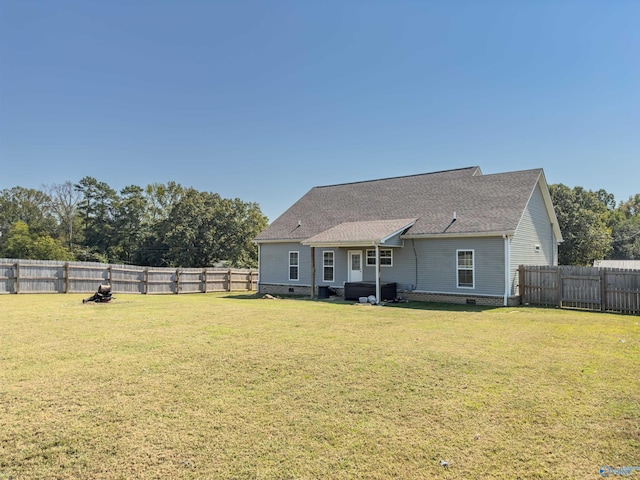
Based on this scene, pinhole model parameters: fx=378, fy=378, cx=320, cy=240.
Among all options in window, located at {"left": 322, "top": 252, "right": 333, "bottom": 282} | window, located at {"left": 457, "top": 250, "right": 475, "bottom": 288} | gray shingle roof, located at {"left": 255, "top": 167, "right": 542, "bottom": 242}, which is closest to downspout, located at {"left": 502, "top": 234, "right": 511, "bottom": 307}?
gray shingle roof, located at {"left": 255, "top": 167, "right": 542, "bottom": 242}

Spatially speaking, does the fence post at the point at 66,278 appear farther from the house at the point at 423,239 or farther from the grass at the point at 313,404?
the grass at the point at 313,404

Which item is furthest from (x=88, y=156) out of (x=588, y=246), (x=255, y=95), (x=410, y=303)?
(x=588, y=246)

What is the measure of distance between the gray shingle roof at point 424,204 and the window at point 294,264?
3.19 feet

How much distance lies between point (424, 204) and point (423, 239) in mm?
2662

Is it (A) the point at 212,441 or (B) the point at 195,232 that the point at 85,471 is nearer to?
(A) the point at 212,441

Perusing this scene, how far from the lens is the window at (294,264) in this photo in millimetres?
20625

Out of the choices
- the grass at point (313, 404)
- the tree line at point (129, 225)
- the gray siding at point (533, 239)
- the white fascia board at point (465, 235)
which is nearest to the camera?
the grass at point (313, 404)

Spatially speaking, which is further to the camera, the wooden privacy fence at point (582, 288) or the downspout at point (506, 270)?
the downspout at point (506, 270)

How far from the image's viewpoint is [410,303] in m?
15.7

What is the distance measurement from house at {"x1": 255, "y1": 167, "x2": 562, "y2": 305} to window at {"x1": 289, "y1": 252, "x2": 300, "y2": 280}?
0.18ft

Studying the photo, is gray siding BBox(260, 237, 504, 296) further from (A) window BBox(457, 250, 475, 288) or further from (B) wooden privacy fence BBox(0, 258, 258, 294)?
(B) wooden privacy fence BBox(0, 258, 258, 294)

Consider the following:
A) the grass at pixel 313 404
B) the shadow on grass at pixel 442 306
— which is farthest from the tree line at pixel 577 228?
the grass at pixel 313 404

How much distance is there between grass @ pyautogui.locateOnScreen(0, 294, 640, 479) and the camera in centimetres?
320

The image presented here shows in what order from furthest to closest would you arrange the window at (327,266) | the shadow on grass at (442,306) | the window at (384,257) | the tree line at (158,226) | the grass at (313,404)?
the tree line at (158,226) < the window at (327,266) < the window at (384,257) < the shadow on grass at (442,306) < the grass at (313,404)
